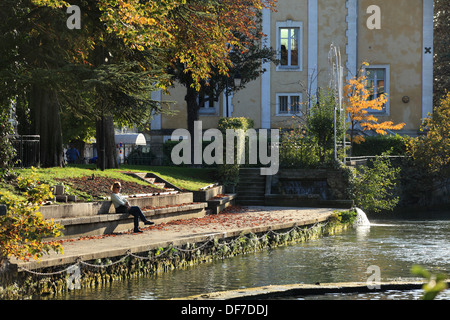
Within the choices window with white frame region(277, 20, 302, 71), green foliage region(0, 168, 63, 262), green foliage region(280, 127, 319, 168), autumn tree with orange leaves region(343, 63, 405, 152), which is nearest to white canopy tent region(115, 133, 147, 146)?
window with white frame region(277, 20, 302, 71)

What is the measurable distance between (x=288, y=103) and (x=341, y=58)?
395 cm

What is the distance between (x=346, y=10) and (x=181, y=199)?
22.7 metres

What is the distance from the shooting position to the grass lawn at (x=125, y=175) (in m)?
19.1

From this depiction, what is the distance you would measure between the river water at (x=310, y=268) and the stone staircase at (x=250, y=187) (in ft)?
23.6

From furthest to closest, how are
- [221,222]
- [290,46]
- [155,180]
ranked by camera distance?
[290,46]
[155,180]
[221,222]

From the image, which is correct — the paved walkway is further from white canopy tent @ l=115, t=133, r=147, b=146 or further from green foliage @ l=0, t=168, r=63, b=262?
white canopy tent @ l=115, t=133, r=147, b=146

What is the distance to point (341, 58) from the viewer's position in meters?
41.3

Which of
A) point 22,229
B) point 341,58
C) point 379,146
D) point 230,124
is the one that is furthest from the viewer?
point 341,58

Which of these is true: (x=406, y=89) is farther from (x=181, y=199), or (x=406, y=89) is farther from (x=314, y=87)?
(x=181, y=199)

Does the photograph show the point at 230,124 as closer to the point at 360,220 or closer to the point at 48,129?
the point at 360,220

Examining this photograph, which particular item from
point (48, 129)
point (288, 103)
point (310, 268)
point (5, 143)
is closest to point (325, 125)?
point (48, 129)

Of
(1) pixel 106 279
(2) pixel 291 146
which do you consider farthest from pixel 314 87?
(1) pixel 106 279

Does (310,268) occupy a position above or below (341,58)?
below

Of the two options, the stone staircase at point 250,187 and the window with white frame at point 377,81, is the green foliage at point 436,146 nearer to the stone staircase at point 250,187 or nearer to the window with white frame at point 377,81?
the window with white frame at point 377,81
